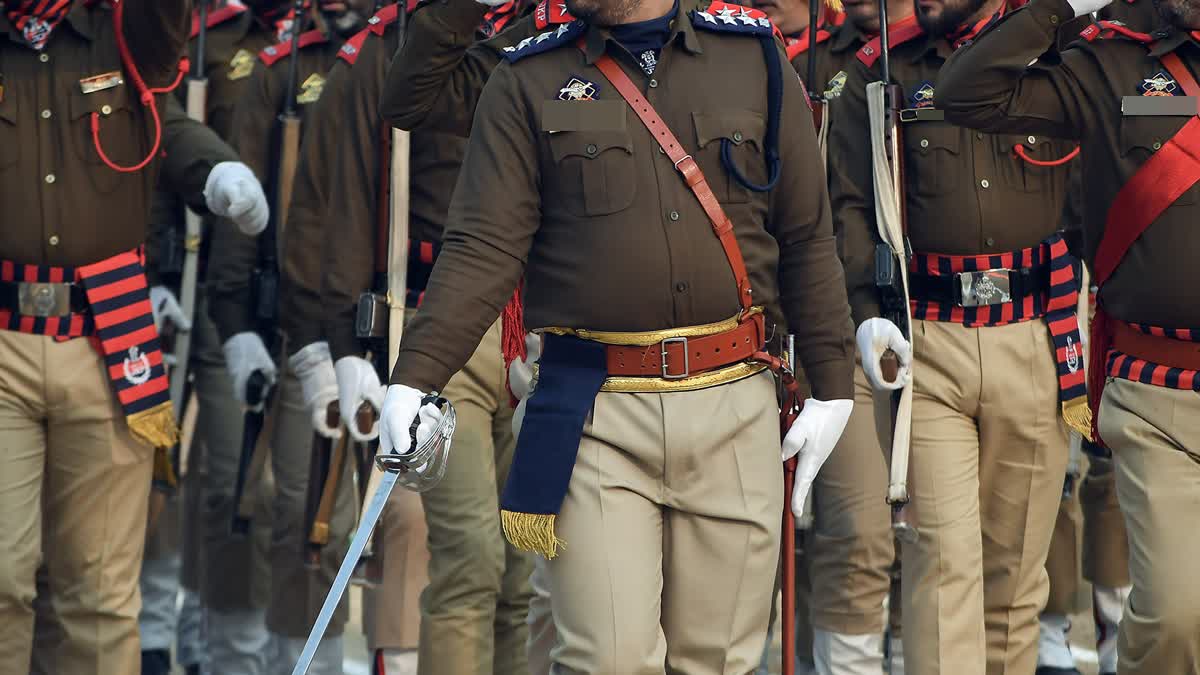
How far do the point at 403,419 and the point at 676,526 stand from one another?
0.67 meters

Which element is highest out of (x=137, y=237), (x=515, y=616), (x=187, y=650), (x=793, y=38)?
(x=793, y=38)

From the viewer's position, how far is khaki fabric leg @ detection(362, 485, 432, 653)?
20.5ft

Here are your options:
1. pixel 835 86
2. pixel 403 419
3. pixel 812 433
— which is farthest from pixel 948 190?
pixel 403 419

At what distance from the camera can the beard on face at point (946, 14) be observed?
6.19 meters

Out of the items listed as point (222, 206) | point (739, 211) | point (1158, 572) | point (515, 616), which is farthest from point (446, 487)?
point (1158, 572)

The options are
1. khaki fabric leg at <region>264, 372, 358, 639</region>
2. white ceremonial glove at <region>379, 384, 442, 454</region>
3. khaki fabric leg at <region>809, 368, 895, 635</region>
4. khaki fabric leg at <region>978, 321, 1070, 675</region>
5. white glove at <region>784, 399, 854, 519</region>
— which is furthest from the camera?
khaki fabric leg at <region>264, 372, 358, 639</region>

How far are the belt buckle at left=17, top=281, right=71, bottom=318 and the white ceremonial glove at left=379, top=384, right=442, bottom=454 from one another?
1632 mm

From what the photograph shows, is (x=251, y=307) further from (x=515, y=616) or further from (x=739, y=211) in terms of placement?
(x=739, y=211)

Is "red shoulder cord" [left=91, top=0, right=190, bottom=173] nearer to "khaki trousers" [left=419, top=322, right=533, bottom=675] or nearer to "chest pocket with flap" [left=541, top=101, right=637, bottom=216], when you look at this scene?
"khaki trousers" [left=419, top=322, right=533, bottom=675]

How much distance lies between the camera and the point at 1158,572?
16.9 ft

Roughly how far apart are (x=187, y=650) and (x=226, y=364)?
113 centimetres

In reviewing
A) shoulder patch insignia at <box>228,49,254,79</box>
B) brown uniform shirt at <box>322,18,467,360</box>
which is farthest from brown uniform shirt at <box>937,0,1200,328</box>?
shoulder patch insignia at <box>228,49,254,79</box>

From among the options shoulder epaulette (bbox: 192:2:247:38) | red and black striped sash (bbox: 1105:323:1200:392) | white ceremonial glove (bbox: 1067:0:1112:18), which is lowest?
red and black striped sash (bbox: 1105:323:1200:392)

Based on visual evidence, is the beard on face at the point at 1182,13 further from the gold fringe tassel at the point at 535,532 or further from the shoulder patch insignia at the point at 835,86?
A: the gold fringe tassel at the point at 535,532
